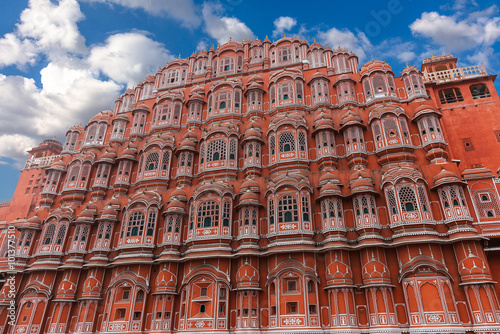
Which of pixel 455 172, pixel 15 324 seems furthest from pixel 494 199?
pixel 15 324

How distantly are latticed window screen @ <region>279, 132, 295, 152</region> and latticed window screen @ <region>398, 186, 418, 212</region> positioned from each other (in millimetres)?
8113

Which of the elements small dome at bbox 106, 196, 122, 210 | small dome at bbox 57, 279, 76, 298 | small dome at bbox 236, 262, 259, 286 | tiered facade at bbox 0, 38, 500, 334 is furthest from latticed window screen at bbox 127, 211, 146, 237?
small dome at bbox 236, 262, 259, 286

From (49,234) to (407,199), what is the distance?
26.5 meters

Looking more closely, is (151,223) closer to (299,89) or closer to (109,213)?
(109,213)

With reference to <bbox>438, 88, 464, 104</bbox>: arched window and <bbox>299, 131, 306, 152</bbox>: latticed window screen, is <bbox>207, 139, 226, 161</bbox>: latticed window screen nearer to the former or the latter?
<bbox>299, 131, 306, 152</bbox>: latticed window screen

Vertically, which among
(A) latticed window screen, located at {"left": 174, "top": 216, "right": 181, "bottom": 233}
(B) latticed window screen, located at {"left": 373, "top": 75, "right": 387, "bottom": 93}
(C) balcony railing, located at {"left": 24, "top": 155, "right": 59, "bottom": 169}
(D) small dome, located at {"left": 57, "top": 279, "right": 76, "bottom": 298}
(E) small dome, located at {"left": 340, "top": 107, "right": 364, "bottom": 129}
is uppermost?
(C) balcony railing, located at {"left": 24, "top": 155, "right": 59, "bottom": 169}

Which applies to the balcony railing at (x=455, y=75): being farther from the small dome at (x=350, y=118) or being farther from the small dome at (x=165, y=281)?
the small dome at (x=165, y=281)

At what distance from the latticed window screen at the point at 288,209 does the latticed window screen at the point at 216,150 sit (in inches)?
255

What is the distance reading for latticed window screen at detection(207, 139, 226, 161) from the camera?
25873 millimetres

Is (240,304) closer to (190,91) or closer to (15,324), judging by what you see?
(15,324)

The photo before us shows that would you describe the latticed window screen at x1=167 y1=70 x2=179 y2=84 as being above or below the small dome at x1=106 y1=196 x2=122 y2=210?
above

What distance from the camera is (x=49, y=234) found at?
2616 cm

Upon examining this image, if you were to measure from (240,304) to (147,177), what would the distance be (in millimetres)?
13100

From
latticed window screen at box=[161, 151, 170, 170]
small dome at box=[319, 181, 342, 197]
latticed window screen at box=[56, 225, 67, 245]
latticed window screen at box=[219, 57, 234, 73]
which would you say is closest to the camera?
small dome at box=[319, 181, 342, 197]
